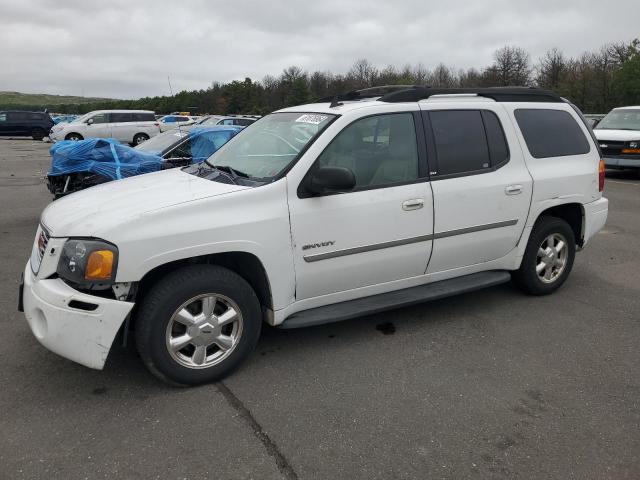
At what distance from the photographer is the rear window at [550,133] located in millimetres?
4672

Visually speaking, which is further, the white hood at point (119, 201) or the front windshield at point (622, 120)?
the front windshield at point (622, 120)

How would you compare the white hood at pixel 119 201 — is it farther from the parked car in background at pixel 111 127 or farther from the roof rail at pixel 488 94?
the parked car in background at pixel 111 127

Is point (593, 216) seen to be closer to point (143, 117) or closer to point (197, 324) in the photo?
point (197, 324)

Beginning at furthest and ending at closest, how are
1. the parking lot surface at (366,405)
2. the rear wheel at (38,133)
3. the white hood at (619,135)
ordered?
the rear wheel at (38,133) < the white hood at (619,135) < the parking lot surface at (366,405)

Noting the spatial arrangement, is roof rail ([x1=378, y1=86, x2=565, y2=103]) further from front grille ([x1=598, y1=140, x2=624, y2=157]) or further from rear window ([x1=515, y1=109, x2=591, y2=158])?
front grille ([x1=598, y1=140, x2=624, y2=157])

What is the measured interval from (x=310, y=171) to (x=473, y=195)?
1443 millimetres

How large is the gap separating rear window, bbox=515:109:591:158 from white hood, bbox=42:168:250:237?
8.83ft

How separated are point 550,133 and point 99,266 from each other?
3982mm

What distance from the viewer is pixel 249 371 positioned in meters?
3.59

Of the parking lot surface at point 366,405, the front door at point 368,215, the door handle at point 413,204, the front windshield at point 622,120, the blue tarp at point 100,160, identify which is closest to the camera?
the parking lot surface at point 366,405

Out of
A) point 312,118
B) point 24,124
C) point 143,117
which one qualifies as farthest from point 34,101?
point 312,118

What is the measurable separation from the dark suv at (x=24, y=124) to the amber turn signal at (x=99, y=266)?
36.4 m

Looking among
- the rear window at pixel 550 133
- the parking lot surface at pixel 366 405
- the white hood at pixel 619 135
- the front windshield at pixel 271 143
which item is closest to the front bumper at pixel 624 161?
the white hood at pixel 619 135

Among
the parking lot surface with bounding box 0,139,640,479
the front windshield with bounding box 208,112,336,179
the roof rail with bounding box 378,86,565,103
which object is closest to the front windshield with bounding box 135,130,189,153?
the front windshield with bounding box 208,112,336,179
